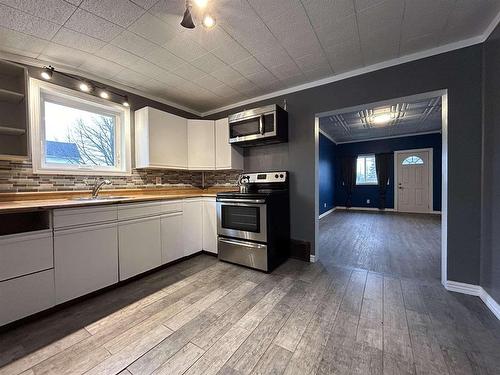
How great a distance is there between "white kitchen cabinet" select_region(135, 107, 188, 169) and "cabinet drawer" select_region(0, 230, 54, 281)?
1.40 m

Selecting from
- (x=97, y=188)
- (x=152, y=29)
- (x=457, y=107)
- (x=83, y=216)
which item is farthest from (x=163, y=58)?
(x=457, y=107)

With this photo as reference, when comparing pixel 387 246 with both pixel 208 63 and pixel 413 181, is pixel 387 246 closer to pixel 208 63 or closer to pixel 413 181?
pixel 208 63

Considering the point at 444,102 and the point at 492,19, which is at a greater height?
the point at 492,19

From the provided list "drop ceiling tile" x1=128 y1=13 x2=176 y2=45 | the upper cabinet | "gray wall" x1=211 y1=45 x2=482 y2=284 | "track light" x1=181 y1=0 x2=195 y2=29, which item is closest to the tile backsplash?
Result: the upper cabinet

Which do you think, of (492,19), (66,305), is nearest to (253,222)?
(66,305)

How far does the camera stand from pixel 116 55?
2.11 meters

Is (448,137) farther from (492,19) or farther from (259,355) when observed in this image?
(259,355)

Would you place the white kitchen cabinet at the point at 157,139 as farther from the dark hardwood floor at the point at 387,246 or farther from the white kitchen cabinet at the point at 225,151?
the dark hardwood floor at the point at 387,246

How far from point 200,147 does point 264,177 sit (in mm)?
1165

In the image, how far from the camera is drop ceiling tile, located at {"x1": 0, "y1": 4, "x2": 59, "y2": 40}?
155 cm

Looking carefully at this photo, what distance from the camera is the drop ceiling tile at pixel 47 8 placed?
147 centimetres

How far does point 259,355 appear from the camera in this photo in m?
1.28

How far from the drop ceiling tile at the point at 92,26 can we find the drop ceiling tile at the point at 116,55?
6.2 inches

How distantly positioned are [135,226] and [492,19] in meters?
3.68
